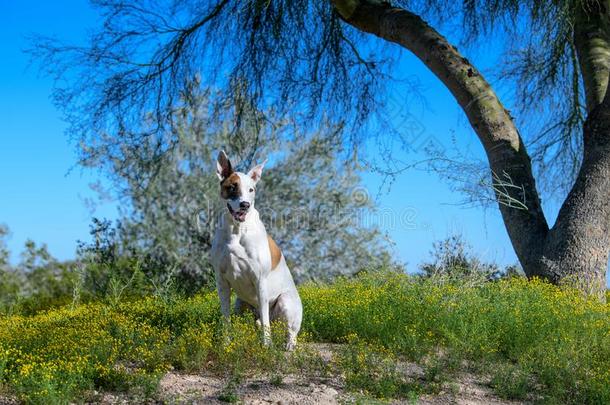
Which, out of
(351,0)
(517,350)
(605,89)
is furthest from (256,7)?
(517,350)

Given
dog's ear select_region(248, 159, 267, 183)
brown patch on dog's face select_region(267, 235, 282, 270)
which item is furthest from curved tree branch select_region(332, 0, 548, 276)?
dog's ear select_region(248, 159, 267, 183)

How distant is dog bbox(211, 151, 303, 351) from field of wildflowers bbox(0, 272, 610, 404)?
8.1 inches

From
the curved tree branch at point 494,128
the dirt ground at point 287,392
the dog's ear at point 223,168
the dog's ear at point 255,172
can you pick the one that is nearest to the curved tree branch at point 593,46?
the curved tree branch at point 494,128

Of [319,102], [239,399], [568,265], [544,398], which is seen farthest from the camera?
[319,102]

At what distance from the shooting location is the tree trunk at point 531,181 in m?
8.97

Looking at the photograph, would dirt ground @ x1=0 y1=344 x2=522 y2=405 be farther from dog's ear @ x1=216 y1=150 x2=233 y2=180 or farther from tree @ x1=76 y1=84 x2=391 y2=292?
tree @ x1=76 y1=84 x2=391 y2=292

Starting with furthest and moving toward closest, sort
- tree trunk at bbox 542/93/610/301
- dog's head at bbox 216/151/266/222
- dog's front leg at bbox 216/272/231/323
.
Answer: tree trunk at bbox 542/93/610/301, dog's front leg at bbox 216/272/231/323, dog's head at bbox 216/151/266/222

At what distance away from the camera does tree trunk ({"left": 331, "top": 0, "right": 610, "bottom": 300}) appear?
29.4ft

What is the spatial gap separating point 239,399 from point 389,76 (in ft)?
26.0

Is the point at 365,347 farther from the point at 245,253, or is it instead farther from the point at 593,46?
the point at 593,46

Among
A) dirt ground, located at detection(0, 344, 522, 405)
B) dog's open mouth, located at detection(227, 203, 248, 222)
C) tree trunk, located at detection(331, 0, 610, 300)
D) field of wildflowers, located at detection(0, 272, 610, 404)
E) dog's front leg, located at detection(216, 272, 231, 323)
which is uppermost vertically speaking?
tree trunk, located at detection(331, 0, 610, 300)

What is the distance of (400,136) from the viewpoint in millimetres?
10875

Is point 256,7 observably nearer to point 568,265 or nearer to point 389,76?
point 389,76

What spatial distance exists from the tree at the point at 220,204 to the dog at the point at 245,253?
582 centimetres
